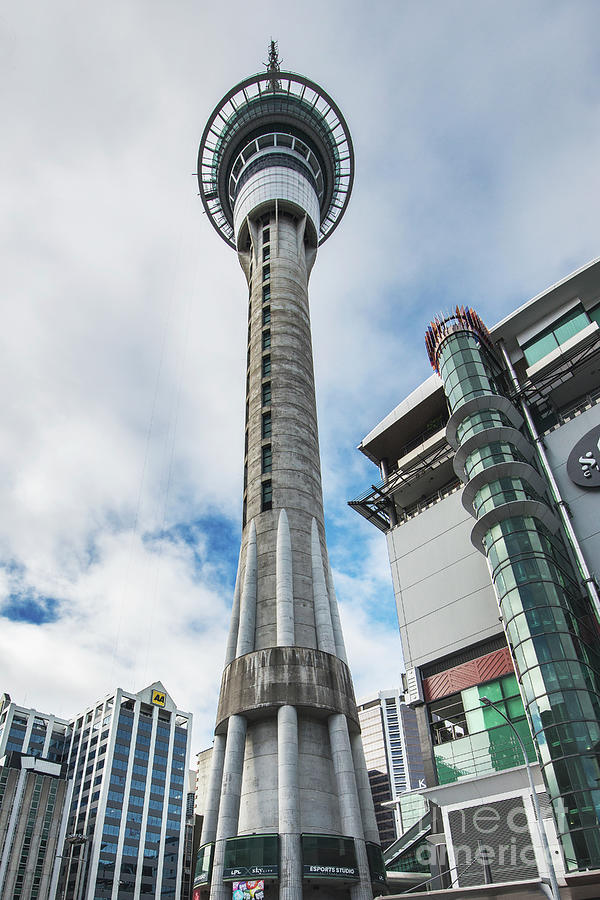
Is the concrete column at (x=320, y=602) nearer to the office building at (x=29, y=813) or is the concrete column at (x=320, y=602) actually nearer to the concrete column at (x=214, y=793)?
the concrete column at (x=214, y=793)

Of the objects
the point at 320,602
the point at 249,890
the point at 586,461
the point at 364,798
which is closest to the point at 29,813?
the point at 320,602

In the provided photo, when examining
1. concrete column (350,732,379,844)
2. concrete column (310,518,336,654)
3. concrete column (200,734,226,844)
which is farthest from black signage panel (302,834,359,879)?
concrete column (310,518,336,654)

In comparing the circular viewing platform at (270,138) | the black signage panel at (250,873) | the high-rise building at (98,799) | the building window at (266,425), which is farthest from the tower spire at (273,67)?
the high-rise building at (98,799)

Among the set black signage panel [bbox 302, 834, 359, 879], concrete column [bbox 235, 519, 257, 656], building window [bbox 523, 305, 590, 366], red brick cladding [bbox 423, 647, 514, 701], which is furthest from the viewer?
building window [bbox 523, 305, 590, 366]

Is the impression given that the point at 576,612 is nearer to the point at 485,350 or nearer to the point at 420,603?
the point at 420,603

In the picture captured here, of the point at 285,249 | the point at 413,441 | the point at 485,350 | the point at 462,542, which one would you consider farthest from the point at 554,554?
the point at 285,249

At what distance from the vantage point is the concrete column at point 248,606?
4656cm

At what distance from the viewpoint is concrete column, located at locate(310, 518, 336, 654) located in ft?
153

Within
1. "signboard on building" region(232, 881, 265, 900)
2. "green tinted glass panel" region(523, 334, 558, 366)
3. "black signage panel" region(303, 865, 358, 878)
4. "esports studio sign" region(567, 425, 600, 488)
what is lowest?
"signboard on building" region(232, 881, 265, 900)

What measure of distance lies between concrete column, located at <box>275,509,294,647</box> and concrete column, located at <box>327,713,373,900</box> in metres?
6.36

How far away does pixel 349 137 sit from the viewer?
287 ft

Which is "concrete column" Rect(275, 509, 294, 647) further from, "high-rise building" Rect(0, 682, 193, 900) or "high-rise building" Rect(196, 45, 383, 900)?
"high-rise building" Rect(0, 682, 193, 900)

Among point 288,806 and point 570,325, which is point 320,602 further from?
point 570,325

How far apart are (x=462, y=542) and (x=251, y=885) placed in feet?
86.4
